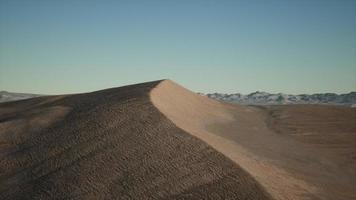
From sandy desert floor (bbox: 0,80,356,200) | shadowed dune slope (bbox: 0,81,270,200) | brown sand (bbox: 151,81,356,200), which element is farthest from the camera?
brown sand (bbox: 151,81,356,200)

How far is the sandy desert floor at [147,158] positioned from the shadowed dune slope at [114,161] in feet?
0.12

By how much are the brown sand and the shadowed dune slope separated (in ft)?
3.15

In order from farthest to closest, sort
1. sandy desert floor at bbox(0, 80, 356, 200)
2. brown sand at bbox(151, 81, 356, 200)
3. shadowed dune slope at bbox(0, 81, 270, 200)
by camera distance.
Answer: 1. brown sand at bbox(151, 81, 356, 200)
2. sandy desert floor at bbox(0, 80, 356, 200)
3. shadowed dune slope at bbox(0, 81, 270, 200)

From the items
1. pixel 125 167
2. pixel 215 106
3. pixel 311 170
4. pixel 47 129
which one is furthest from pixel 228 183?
pixel 215 106

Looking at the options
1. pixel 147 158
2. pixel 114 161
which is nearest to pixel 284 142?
pixel 147 158

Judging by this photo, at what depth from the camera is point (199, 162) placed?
1430 cm

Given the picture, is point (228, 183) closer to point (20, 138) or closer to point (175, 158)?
point (175, 158)

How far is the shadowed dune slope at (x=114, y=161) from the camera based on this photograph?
41.7 ft

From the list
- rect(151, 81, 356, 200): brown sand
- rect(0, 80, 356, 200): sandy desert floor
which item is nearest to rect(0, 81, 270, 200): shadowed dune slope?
rect(0, 80, 356, 200): sandy desert floor

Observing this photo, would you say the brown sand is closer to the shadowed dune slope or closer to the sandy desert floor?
the sandy desert floor

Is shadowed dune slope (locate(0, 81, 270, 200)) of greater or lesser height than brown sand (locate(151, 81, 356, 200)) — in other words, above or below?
above

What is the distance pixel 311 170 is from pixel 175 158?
6.46 m

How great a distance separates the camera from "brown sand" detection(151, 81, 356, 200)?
1426 cm

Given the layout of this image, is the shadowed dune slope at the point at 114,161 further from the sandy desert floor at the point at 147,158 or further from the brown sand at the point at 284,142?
the brown sand at the point at 284,142
